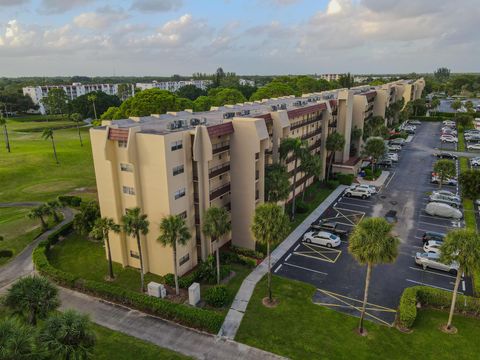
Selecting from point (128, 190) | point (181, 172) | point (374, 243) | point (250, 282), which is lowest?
point (250, 282)

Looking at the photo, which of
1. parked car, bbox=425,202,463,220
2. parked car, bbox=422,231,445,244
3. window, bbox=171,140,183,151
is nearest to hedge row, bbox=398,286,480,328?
parked car, bbox=422,231,445,244

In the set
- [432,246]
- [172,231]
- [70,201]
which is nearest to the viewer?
[172,231]

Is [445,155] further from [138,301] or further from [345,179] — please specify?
[138,301]

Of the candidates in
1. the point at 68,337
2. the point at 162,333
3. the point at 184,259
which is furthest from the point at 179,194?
the point at 68,337

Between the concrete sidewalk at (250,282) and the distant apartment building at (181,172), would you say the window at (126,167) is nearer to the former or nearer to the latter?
the distant apartment building at (181,172)

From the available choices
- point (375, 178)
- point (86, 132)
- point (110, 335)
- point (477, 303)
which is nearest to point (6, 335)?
point (110, 335)

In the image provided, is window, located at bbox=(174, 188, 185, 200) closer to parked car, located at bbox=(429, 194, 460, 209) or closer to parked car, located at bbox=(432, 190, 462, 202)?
parked car, located at bbox=(429, 194, 460, 209)

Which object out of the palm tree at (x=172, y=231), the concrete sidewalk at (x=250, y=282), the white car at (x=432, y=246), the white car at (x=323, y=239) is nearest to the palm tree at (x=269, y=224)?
the palm tree at (x=172, y=231)
